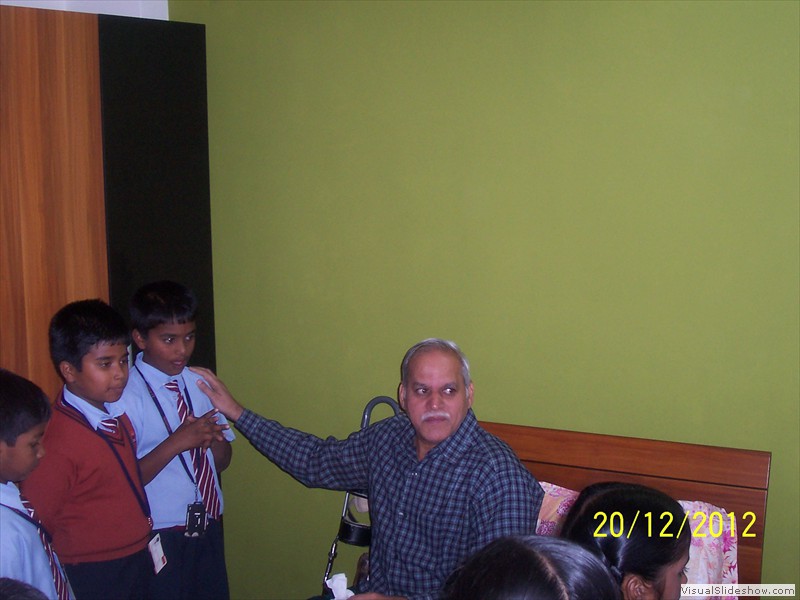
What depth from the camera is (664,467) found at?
9.12 ft

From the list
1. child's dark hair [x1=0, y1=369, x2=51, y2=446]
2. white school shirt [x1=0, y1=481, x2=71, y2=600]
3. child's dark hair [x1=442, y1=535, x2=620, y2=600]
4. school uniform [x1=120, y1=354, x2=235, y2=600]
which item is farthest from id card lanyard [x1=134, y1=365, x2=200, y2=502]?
child's dark hair [x1=442, y1=535, x2=620, y2=600]

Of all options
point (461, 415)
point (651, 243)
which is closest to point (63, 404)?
point (461, 415)

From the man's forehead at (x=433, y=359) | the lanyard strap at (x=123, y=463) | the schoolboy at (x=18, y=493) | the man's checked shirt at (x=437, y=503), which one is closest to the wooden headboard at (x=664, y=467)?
the man's checked shirt at (x=437, y=503)

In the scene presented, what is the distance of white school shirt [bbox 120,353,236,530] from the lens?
265 cm

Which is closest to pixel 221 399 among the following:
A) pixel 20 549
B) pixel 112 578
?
pixel 112 578

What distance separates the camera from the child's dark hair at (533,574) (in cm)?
107

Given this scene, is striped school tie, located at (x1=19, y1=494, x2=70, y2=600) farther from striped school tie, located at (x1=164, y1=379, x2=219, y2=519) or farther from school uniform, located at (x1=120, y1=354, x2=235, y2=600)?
striped school tie, located at (x1=164, y1=379, x2=219, y2=519)

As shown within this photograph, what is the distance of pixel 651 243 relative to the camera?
281 cm

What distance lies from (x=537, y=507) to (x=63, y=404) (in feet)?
4.64

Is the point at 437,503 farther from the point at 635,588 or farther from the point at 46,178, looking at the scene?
the point at 46,178

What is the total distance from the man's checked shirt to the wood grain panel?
1.22 metres

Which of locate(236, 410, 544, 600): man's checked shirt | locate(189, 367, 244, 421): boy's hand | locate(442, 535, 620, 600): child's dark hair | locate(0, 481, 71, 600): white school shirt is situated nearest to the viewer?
locate(442, 535, 620, 600): child's dark hair

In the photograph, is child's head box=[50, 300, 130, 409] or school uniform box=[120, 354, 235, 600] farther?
school uniform box=[120, 354, 235, 600]

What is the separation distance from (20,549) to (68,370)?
0.63 metres
